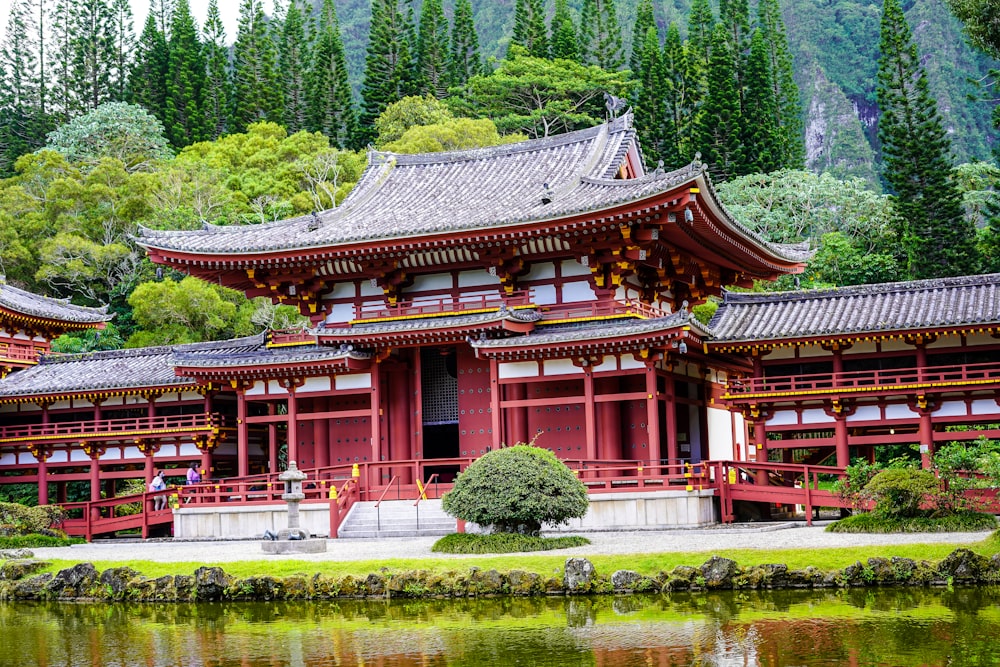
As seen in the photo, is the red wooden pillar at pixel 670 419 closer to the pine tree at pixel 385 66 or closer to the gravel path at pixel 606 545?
the gravel path at pixel 606 545

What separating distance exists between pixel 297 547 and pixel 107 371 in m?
17.3

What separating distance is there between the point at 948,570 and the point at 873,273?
3663 cm

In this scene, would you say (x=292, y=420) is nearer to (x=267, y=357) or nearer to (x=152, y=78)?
(x=267, y=357)

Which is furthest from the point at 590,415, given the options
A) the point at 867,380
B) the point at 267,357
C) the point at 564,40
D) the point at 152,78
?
the point at 152,78

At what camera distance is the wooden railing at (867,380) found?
27.9 metres

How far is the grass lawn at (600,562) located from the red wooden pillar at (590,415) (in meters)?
7.82

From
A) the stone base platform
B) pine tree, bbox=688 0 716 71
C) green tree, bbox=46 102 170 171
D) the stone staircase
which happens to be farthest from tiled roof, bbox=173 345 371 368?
pine tree, bbox=688 0 716 71

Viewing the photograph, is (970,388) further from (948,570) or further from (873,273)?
(873,273)

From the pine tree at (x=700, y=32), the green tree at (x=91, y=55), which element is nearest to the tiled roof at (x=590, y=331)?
the pine tree at (x=700, y=32)

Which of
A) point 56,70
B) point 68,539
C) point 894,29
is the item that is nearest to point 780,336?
point 68,539

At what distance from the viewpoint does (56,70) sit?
7931 centimetres

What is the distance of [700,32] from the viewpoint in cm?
7031

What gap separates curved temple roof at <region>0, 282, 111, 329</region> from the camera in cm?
3975

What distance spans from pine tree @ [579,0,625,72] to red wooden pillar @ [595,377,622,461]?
4745cm
